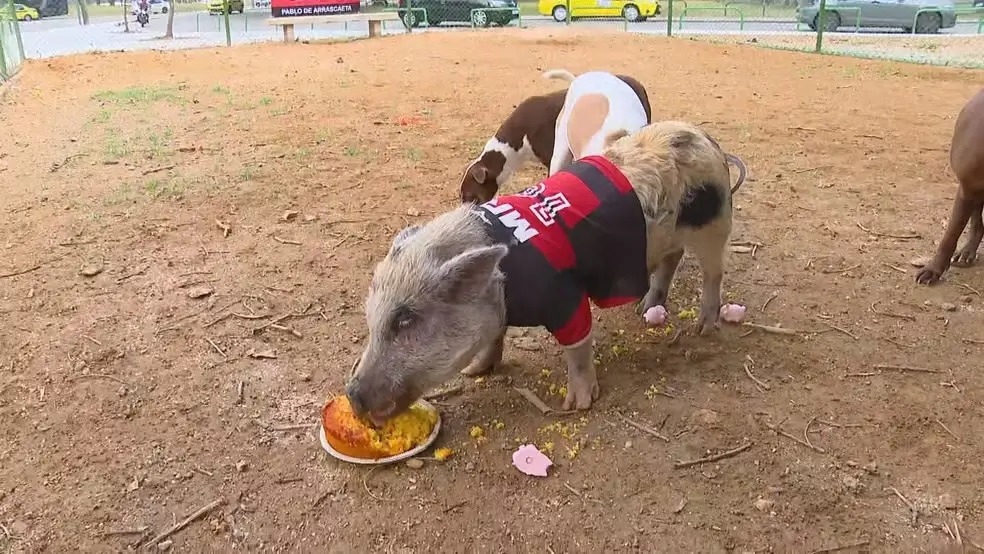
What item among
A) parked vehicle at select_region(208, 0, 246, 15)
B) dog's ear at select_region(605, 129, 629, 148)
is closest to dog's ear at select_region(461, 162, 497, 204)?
dog's ear at select_region(605, 129, 629, 148)

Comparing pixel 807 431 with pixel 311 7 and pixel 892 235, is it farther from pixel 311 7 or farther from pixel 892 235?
pixel 311 7

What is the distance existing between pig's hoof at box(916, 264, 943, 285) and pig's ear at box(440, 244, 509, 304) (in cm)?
268

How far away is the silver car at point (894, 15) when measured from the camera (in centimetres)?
1973

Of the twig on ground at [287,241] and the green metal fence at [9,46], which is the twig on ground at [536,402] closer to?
the twig on ground at [287,241]

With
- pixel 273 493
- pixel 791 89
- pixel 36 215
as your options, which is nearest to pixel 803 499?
pixel 273 493

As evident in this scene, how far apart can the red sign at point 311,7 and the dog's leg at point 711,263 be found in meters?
15.7

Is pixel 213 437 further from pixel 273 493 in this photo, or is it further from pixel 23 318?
pixel 23 318

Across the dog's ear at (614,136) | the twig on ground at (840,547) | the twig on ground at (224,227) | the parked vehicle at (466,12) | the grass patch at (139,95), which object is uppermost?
the parked vehicle at (466,12)

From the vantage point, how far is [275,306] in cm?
411

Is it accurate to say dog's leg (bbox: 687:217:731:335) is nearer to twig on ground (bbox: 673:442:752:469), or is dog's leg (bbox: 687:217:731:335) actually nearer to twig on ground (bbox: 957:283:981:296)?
twig on ground (bbox: 673:442:752:469)

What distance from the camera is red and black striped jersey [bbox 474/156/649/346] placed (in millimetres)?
2955

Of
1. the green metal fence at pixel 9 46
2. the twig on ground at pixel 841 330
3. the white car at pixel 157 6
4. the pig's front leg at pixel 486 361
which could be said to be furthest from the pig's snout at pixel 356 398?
the white car at pixel 157 6

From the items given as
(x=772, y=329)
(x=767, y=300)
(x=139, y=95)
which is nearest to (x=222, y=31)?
(x=139, y=95)

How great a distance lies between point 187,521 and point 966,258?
14.1ft
